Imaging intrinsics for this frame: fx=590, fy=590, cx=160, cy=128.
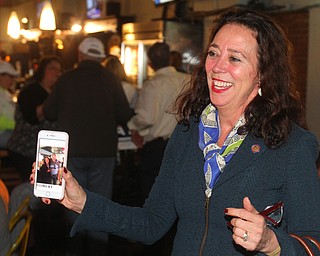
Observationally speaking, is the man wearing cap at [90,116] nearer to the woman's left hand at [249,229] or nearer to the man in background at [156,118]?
the man in background at [156,118]

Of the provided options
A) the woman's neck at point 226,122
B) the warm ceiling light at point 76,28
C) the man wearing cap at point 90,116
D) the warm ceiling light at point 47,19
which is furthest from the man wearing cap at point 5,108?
the warm ceiling light at point 76,28

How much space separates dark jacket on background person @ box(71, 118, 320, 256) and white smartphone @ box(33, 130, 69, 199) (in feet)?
0.45

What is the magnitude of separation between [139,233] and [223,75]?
679 mm

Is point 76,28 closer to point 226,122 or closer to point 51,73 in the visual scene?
point 51,73

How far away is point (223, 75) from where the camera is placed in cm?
207

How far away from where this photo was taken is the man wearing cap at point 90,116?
4914mm

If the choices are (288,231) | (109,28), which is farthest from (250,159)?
(109,28)

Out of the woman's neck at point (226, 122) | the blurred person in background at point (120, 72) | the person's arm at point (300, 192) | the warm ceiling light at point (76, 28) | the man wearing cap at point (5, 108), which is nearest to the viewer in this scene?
the person's arm at point (300, 192)

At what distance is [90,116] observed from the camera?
16.2ft

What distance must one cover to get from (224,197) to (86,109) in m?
3.05

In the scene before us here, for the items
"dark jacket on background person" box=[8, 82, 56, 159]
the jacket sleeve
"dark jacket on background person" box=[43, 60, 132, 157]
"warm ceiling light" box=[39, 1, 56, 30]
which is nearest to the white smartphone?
the jacket sleeve

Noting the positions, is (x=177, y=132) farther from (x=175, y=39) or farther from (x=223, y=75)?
(x=175, y=39)

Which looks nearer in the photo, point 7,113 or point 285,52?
point 285,52

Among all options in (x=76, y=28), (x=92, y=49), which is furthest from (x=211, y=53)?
(x=76, y=28)
